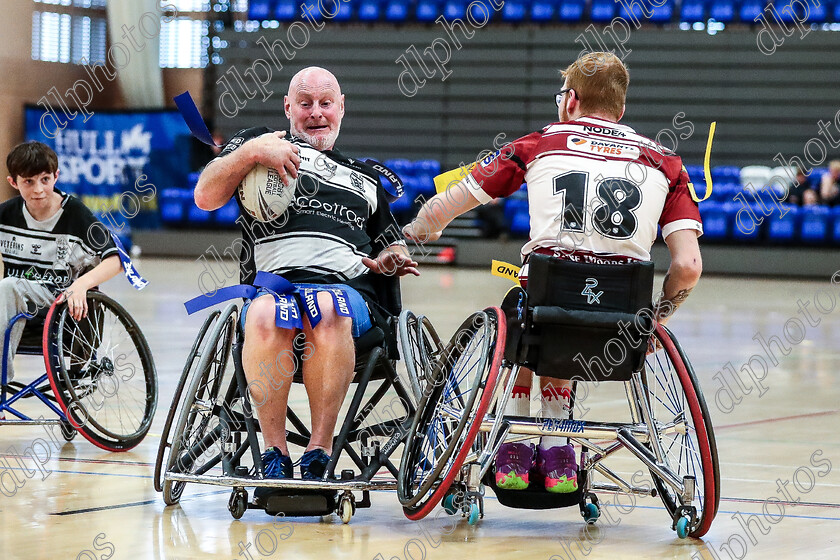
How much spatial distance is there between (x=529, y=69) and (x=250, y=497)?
47.2 ft

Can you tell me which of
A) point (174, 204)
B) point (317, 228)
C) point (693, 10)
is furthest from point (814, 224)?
point (317, 228)

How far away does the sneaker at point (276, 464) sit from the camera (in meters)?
2.84

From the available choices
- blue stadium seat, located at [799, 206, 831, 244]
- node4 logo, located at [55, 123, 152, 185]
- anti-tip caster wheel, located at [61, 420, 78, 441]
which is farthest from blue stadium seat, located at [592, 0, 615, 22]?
anti-tip caster wheel, located at [61, 420, 78, 441]

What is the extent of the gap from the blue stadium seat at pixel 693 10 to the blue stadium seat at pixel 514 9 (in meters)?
2.33

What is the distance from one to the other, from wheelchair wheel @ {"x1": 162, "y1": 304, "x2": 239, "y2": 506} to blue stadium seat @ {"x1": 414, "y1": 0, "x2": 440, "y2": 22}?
47.4 feet

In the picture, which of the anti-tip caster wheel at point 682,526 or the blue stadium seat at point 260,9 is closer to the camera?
the anti-tip caster wheel at point 682,526

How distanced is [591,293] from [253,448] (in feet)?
3.02

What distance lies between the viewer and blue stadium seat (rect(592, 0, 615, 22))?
1608 cm

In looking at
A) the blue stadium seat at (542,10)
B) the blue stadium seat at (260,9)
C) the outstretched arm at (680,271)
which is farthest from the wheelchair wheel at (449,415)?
the blue stadium seat at (260,9)

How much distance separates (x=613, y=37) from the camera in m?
16.0

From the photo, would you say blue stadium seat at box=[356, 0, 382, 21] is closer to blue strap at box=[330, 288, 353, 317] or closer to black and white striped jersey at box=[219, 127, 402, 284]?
black and white striped jersey at box=[219, 127, 402, 284]

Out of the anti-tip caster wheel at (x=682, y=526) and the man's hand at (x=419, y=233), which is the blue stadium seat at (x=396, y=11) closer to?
the man's hand at (x=419, y=233)

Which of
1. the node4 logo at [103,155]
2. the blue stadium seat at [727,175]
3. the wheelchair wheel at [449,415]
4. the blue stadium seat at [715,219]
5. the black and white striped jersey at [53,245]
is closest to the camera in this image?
the wheelchair wheel at [449,415]

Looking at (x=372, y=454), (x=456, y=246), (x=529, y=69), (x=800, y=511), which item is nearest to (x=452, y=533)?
(x=372, y=454)
